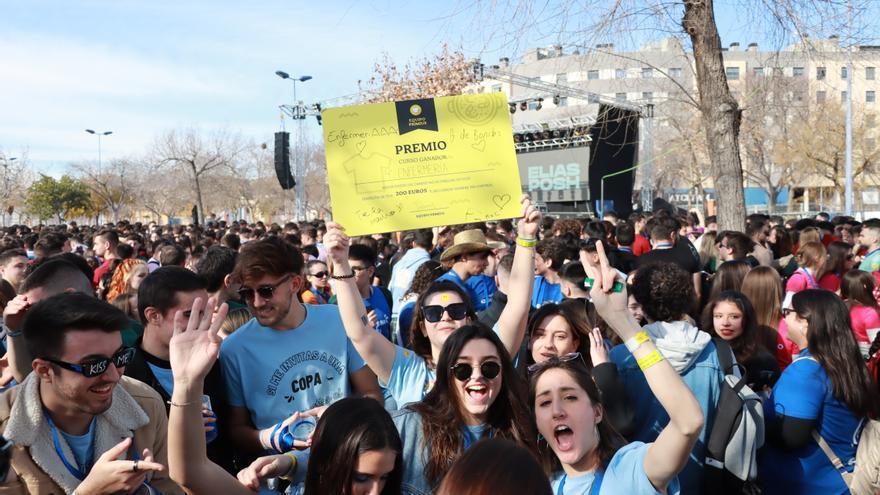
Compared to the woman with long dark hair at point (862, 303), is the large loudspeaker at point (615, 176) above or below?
above

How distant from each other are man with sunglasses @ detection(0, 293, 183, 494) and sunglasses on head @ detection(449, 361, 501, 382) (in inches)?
44.3

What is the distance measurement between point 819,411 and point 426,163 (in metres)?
2.30

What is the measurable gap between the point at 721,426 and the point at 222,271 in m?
3.54

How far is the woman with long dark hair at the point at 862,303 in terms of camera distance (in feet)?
18.5

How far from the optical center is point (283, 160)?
2578 centimetres

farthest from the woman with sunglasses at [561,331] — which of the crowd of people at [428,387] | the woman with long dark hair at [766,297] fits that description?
the woman with long dark hair at [766,297]

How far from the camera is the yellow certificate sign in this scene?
12.8ft

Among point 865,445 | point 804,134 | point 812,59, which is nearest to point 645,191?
point 804,134

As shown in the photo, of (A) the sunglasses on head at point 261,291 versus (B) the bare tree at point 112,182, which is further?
A: (B) the bare tree at point 112,182

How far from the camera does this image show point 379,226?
154 inches

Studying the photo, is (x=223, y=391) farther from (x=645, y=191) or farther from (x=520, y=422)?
(x=645, y=191)

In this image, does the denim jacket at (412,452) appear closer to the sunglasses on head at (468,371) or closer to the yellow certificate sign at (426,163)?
the sunglasses on head at (468,371)

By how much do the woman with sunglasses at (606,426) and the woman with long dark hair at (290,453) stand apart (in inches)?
27.3

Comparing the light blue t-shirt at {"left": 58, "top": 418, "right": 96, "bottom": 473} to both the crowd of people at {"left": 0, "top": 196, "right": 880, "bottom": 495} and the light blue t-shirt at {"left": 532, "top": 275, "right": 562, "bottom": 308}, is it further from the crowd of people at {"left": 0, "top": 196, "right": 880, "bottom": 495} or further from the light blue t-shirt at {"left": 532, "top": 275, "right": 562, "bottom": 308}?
the light blue t-shirt at {"left": 532, "top": 275, "right": 562, "bottom": 308}
